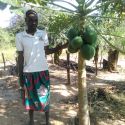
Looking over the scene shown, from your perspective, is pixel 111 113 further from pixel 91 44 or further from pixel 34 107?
pixel 91 44

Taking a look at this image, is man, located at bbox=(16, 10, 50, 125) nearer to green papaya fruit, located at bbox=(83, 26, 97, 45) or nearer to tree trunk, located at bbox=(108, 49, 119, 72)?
green papaya fruit, located at bbox=(83, 26, 97, 45)

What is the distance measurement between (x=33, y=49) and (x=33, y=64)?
18 cm

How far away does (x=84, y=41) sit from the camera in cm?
309

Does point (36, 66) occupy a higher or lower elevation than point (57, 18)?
lower

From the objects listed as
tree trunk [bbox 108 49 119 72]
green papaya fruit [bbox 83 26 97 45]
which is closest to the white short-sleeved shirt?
green papaya fruit [bbox 83 26 97 45]

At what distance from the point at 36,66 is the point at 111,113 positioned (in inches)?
64.7

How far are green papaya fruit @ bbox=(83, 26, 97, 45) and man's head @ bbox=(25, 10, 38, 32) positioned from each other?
89cm

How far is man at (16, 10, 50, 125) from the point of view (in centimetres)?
390

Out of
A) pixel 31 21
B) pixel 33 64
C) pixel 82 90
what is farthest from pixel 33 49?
pixel 82 90

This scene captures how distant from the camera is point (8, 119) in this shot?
474cm

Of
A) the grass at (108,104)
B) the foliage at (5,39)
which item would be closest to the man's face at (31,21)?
the grass at (108,104)

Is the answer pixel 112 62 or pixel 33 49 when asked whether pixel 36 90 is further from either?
pixel 112 62

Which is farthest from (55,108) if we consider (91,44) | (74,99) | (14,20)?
(14,20)

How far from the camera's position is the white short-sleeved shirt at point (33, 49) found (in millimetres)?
3902
